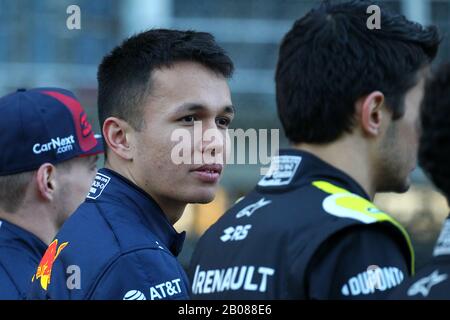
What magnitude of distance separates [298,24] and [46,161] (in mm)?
1553

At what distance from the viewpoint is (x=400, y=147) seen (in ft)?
9.24

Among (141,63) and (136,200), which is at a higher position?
(141,63)

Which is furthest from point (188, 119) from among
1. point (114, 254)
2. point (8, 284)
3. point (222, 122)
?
point (8, 284)

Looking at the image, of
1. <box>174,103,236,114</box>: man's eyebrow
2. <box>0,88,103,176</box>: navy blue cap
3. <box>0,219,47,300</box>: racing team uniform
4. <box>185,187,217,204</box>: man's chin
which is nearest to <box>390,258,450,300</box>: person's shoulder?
<box>185,187,217,204</box>: man's chin

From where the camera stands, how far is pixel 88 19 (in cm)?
1002

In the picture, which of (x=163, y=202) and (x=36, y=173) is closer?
(x=163, y=202)

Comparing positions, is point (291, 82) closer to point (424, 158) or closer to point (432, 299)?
point (424, 158)

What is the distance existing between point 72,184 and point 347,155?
5.59 ft

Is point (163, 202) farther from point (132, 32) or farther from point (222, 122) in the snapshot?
point (132, 32)

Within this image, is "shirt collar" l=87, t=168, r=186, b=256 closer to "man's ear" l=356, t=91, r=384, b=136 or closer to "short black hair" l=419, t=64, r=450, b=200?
"man's ear" l=356, t=91, r=384, b=136

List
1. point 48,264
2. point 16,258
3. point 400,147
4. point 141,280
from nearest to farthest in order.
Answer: point 400,147, point 141,280, point 48,264, point 16,258

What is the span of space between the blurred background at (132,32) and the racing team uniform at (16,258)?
5.42 m

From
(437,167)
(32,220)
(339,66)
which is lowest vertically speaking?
(32,220)
